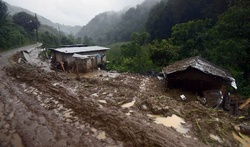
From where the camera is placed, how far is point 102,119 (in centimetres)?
893

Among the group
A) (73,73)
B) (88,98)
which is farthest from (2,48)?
(88,98)

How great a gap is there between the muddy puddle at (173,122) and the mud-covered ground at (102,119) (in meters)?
0.05

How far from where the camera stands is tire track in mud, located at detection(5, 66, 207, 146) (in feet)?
23.4

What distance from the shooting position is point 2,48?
33.2 m

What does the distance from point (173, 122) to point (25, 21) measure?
5786 cm

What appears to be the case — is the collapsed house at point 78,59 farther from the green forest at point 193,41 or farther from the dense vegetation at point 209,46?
the dense vegetation at point 209,46

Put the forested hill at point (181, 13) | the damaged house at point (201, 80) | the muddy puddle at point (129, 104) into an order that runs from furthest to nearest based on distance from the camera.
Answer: the forested hill at point (181, 13)
the damaged house at point (201, 80)
the muddy puddle at point (129, 104)

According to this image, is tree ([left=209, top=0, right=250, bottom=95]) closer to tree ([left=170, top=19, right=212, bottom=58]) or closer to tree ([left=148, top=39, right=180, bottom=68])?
tree ([left=170, top=19, right=212, bottom=58])

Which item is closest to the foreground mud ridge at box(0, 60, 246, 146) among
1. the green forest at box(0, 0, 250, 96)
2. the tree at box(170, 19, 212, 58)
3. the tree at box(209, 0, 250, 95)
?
the tree at box(209, 0, 250, 95)

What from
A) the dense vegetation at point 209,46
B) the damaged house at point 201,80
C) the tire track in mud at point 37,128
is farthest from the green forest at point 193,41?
the tire track in mud at point 37,128

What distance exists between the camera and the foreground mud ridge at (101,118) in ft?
24.3

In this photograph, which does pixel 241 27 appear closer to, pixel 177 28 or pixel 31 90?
pixel 177 28

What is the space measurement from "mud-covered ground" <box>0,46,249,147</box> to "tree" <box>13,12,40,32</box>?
1851 inches

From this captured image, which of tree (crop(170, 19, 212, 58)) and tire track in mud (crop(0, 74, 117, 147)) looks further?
tree (crop(170, 19, 212, 58))
